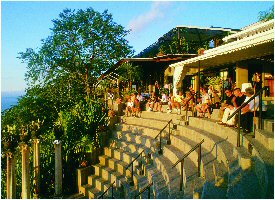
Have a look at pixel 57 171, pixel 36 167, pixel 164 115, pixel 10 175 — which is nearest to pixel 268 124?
pixel 164 115

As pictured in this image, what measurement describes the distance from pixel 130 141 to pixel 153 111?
292cm

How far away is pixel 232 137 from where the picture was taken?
24.7 ft

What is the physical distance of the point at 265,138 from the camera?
6.14 metres

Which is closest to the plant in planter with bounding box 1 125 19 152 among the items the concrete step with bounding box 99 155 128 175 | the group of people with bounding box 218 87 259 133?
the concrete step with bounding box 99 155 128 175

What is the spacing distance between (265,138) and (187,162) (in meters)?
2.44

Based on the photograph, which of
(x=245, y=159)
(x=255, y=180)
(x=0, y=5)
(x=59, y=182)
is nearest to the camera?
(x=255, y=180)

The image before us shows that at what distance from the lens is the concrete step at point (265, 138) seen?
5.85 meters

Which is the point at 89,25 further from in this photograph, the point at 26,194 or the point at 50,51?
the point at 26,194

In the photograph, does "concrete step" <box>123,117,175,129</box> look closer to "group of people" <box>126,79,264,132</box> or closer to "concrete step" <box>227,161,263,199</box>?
"group of people" <box>126,79,264,132</box>

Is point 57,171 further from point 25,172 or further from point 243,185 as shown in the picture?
point 243,185

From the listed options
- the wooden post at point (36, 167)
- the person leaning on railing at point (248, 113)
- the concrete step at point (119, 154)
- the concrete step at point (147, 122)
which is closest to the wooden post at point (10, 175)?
the wooden post at point (36, 167)

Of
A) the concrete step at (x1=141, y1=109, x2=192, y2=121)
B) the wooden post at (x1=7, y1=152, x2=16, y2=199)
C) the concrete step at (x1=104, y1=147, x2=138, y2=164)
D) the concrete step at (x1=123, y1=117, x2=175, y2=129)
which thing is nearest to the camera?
the wooden post at (x1=7, y1=152, x2=16, y2=199)

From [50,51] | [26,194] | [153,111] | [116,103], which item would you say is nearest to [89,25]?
[50,51]

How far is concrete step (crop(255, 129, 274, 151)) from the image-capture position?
585 centimetres
